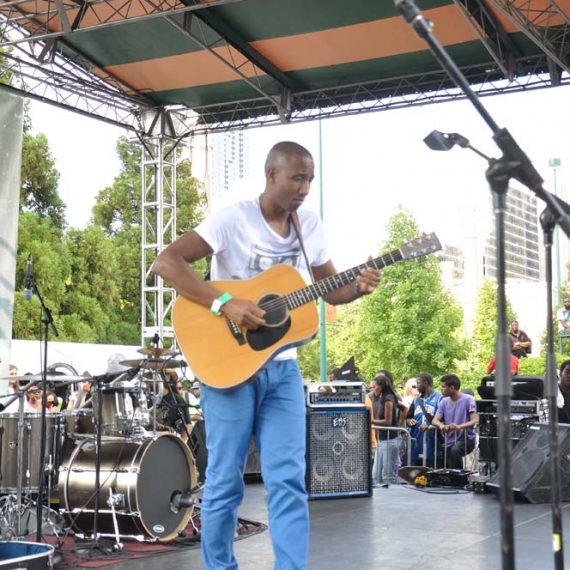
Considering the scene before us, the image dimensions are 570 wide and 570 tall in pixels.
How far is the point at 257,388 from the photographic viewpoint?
3.65 metres

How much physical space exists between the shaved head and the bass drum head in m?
3.57

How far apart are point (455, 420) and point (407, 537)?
207 inches

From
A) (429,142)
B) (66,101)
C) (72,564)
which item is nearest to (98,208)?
(66,101)

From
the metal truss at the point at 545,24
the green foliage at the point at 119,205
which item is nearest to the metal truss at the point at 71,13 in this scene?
the metal truss at the point at 545,24

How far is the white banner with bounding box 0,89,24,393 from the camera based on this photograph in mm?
10898

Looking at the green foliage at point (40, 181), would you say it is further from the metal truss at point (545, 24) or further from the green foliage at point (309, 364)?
the green foliage at point (309, 364)

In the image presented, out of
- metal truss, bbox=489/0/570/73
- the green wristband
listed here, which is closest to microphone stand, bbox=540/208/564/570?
the green wristband

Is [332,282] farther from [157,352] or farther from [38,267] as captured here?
[38,267]

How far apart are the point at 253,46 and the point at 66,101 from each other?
3.06 metres

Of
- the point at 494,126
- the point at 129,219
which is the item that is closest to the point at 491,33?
the point at 494,126

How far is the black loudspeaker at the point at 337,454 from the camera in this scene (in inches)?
336

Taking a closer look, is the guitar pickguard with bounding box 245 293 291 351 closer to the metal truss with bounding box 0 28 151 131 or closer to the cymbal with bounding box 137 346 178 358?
the cymbal with bounding box 137 346 178 358

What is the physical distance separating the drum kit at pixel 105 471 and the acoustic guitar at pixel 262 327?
268 cm

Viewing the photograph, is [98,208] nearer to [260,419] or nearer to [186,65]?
[186,65]
